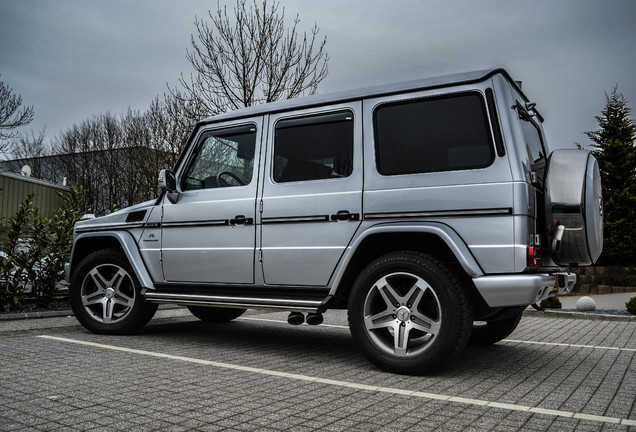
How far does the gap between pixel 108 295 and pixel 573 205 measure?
497 centimetres

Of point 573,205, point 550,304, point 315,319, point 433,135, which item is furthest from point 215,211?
point 550,304

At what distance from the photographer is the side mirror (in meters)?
5.92

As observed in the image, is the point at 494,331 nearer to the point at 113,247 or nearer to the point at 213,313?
the point at 213,313

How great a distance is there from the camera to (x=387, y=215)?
474cm

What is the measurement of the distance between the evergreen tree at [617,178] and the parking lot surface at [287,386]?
18.8 meters

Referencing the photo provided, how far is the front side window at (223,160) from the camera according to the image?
5.80 m

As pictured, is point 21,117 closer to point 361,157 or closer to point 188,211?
point 188,211

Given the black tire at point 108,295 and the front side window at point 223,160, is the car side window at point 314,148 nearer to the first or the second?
the front side window at point 223,160

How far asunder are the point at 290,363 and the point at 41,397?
2.07m

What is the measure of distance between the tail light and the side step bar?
66.0 inches

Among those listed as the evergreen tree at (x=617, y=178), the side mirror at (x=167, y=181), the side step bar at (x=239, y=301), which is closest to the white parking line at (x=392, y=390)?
the side step bar at (x=239, y=301)

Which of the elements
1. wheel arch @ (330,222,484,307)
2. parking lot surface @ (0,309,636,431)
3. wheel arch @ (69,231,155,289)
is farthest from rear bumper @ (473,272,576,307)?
wheel arch @ (69,231,155,289)

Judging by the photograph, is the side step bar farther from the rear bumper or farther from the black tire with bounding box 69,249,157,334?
the rear bumper

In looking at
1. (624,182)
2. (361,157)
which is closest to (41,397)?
(361,157)
